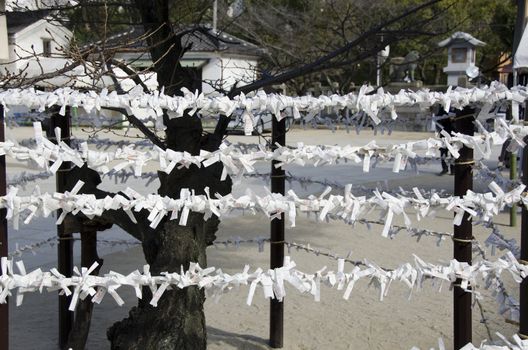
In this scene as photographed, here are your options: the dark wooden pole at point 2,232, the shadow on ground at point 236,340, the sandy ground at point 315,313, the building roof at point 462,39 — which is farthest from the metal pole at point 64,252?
the building roof at point 462,39

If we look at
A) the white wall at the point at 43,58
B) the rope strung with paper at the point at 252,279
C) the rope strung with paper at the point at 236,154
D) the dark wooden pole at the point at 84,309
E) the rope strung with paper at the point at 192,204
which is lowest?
the dark wooden pole at the point at 84,309

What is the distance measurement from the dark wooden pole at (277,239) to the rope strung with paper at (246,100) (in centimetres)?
150

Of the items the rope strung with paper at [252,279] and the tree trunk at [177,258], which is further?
the tree trunk at [177,258]

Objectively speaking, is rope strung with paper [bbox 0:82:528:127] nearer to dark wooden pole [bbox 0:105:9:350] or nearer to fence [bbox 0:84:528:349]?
fence [bbox 0:84:528:349]

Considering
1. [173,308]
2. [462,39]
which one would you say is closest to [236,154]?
[173,308]

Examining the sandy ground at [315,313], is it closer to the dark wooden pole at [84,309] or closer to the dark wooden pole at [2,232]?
the dark wooden pole at [84,309]

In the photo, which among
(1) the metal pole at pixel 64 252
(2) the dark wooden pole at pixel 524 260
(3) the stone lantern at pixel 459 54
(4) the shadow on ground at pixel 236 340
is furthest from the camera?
(3) the stone lantern at pixel 459 54

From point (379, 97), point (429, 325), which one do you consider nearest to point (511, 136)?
point (379, 97)

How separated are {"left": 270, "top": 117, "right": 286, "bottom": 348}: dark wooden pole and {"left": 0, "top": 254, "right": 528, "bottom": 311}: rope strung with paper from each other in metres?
1.61

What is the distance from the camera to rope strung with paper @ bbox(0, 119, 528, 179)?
2.29 meters

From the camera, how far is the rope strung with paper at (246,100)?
7.66 feet

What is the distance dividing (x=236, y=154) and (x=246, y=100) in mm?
208

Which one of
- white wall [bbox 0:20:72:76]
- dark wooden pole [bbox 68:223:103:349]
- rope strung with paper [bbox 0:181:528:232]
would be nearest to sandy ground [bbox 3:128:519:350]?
white wall [bbox 0:20:72:76]

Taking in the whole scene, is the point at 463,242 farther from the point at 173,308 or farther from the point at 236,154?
the point at 173,308
